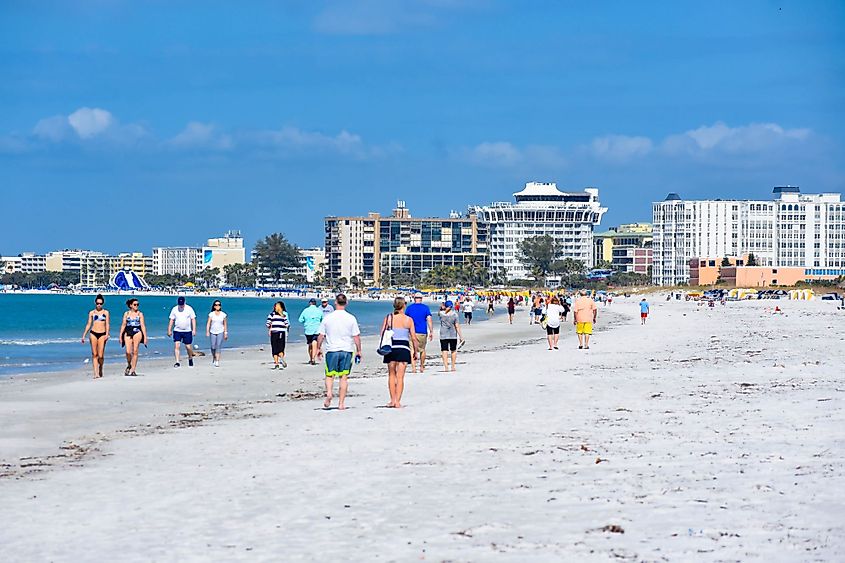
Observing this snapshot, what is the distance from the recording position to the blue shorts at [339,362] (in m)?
15.3

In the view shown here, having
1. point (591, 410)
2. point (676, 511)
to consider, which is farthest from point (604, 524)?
point (591, 410)

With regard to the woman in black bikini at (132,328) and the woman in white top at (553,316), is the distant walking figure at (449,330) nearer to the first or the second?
the woman in black bikini at (132,328)

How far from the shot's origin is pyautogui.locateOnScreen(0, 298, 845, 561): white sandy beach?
7.64m

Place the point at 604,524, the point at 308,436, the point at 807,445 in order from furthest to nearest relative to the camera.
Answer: the point at 308,436 < the point at 807,445 < the point at 604,524

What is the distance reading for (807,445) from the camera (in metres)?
11.2

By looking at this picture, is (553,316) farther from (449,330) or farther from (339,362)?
(339,362)

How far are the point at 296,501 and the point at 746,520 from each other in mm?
3218

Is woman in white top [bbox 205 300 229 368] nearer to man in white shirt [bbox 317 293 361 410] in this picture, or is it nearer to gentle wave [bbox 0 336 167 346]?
man in white shirt [bbox 317 293 361 410]

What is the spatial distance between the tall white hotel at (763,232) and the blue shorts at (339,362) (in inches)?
7129

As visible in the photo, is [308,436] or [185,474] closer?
[185,474]

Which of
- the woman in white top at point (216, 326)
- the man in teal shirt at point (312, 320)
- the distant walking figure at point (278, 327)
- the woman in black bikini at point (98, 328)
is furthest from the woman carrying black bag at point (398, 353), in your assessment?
the woman in white top at point (216, 326)

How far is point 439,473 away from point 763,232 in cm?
19280

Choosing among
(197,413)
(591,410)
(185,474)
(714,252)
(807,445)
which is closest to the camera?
(185,474)

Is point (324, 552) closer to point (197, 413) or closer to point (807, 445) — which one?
point (807, 445)
